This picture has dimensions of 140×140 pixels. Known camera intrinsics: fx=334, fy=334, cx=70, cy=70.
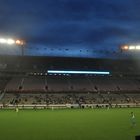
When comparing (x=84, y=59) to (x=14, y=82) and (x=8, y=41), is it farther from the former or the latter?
(x=8, y=41)

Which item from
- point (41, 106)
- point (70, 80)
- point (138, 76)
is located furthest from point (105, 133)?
point (138, 76)

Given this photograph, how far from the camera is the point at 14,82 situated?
270 feet

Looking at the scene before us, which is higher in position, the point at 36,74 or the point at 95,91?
the point at 36,74

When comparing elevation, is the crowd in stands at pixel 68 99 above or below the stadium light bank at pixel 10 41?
below

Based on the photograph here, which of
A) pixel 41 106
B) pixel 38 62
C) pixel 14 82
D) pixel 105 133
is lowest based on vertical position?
pixel 105 133

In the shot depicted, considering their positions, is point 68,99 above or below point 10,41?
below

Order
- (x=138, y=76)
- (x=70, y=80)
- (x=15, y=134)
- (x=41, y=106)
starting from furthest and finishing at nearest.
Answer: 1. (x=138, y=76)
2. (x=70, y=80)
3. (x=41, y=106)
4. (x=15, y=134)

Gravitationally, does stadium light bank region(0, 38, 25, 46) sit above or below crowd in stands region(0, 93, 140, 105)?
above

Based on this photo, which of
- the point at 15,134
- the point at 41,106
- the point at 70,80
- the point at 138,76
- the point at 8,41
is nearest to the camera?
the point at 15,134

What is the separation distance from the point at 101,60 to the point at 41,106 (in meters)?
32.0

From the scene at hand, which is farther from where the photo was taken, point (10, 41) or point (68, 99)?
point (68, 99)

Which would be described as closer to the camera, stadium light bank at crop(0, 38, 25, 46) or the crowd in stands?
stadium light bank at crop(0, 38, 25, 46)

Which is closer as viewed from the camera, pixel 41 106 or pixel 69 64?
pixel 41 106

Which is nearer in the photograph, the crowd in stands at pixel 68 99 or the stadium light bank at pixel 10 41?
the stadium light bank at pixel 10 41
